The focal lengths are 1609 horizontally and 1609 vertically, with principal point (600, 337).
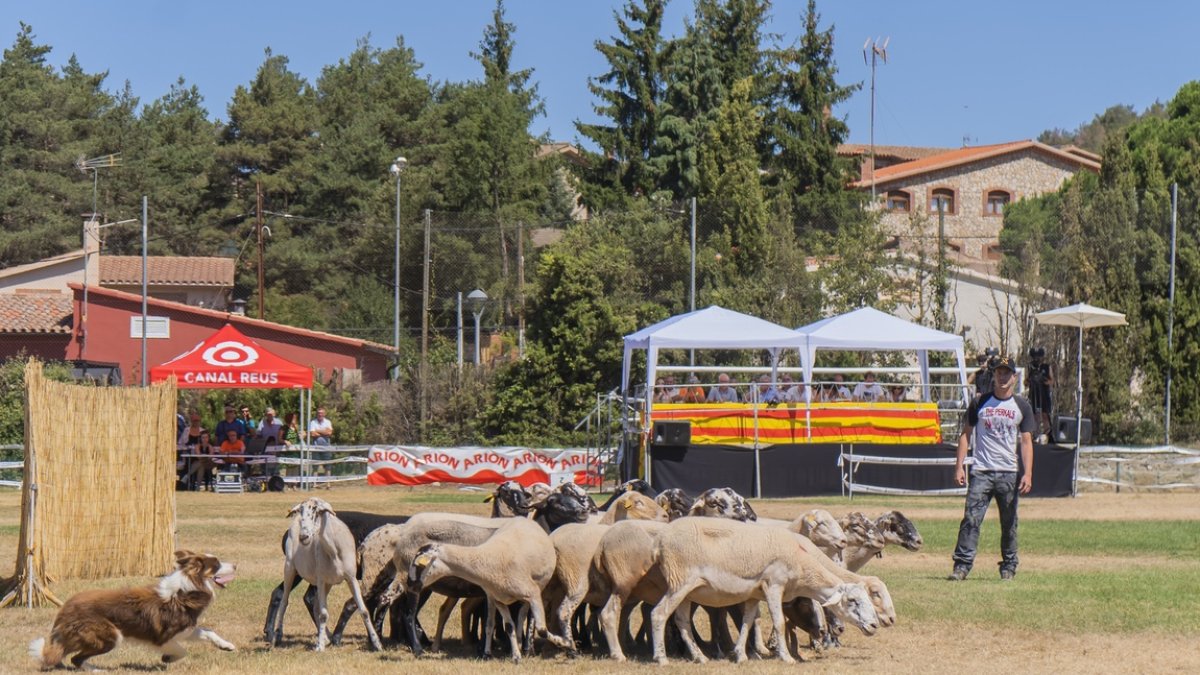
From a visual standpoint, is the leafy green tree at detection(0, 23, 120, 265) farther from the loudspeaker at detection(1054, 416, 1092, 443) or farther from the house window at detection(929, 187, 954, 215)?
the loudspeaker at detection(1054, 416, 1092, 443)

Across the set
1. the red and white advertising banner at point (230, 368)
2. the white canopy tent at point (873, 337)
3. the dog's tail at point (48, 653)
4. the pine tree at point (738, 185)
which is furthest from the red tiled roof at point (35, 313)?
the dog's tail at point (48, 653)

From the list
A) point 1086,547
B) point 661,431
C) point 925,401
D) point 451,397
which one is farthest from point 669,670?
point 451,397

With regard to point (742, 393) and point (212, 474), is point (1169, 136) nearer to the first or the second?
point (742, 393)

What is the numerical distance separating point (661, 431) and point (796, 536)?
16.7 metres

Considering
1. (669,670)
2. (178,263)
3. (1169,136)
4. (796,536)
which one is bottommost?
(669,670)

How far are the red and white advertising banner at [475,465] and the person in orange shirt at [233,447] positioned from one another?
8.63 feet

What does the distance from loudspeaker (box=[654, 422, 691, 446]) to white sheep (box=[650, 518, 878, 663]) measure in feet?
55.3

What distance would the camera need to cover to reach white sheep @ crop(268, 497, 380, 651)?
39.0ft

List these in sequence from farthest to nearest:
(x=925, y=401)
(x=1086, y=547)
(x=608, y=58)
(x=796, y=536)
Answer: (x=608, y=58) → (x=925, y=401) → (x=1086, y=547) → (x=796, y=536)

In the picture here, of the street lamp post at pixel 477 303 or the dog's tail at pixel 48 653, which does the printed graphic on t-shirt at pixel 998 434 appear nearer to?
the dog's tail at pixel 48 653

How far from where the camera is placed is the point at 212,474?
33.3 meters

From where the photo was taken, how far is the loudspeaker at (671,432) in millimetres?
28219

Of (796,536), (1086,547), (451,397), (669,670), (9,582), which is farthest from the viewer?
(451,397)

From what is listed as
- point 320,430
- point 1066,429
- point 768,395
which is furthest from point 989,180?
point 320,430
